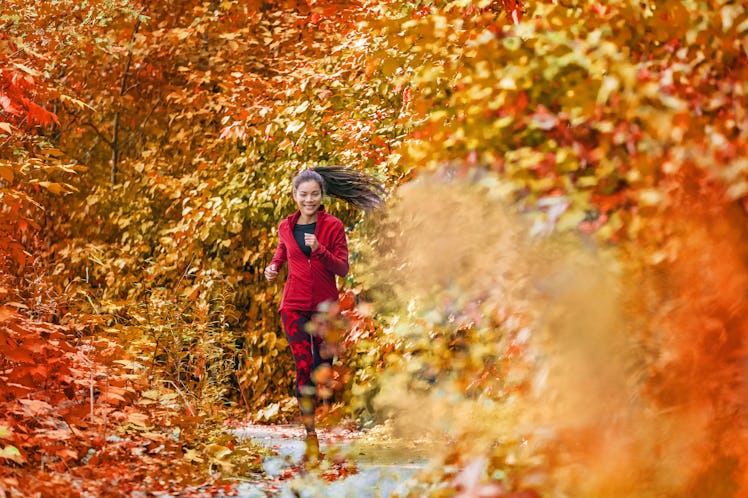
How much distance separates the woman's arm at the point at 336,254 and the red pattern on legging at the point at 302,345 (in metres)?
0.36

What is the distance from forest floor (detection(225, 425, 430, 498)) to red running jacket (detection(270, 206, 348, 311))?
97 centimetres

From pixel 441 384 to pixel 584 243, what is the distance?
3.36 feet

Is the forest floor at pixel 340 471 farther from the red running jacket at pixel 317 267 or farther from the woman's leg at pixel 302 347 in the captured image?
the red running jacket at pixel 317 267

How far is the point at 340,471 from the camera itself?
5902 mm

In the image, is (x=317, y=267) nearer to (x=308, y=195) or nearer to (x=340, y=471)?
(x=308, y=195)

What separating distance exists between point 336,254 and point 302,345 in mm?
667

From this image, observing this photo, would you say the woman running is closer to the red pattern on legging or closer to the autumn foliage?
the red pattern on legging

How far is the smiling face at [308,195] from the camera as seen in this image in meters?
6.76

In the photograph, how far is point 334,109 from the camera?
9.55m

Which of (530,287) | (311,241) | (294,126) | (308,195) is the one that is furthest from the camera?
(294,126)

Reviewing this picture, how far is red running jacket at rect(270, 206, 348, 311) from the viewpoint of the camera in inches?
262

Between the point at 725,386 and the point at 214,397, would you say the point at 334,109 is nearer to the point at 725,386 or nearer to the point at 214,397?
the point at 214,397

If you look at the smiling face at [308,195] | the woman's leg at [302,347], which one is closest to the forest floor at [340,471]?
the woman's leg at [302,347]

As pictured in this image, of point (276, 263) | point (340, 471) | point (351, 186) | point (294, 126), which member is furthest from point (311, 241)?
point (294, 126)
